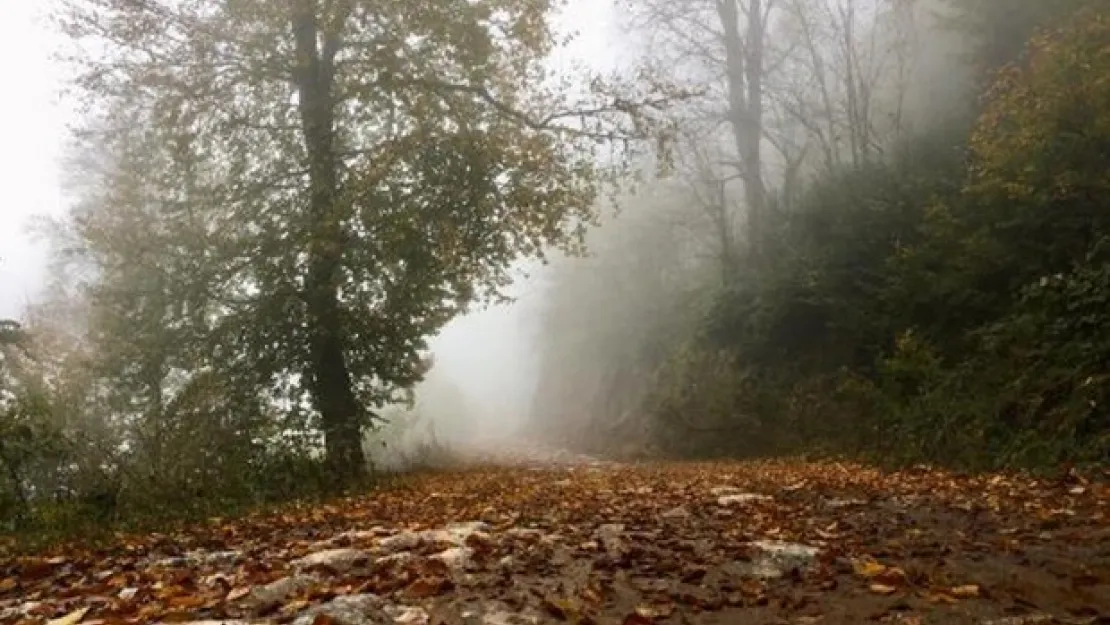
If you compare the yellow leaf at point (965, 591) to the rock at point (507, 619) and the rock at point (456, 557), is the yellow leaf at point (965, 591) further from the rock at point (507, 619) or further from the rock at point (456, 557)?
→ the rock at point (456, 557)

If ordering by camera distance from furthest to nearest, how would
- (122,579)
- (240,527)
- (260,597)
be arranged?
(240,527)
(122,579)
(260,597)

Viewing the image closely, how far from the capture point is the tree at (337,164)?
12875 mm

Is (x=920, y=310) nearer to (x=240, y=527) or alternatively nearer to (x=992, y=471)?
(x=992, y=471)

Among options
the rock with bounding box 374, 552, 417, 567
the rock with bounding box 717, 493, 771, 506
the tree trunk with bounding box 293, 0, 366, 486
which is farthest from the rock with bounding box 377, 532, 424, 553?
the tree trunk with bounding box 293, 0, 366, 486

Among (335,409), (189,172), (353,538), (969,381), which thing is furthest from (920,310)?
(189,172)

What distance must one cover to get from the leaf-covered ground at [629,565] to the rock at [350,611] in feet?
0.04

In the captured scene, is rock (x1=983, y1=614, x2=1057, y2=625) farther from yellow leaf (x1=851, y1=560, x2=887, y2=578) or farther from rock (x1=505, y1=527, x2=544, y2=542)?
rock (x1=505, y1=527, x2=544, y2=542)

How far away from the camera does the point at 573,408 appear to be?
40.9 m

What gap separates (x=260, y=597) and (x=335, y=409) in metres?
9.35

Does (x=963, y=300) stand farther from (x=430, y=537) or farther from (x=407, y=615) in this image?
(x=407, y=615)

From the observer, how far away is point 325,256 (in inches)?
510

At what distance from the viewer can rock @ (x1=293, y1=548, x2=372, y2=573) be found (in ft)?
16.4

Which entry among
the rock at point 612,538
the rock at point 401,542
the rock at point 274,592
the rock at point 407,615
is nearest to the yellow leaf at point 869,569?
the rock at point 612,538

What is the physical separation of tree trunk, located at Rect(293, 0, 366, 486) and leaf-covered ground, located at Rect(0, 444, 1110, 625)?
4696 mm
